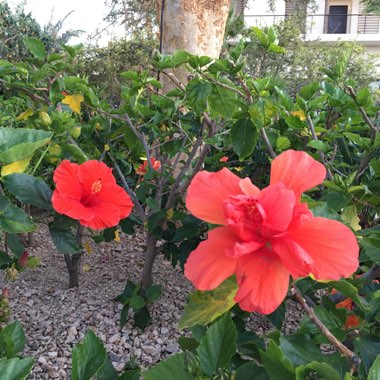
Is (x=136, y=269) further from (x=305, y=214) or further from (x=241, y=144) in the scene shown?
(x=305, y=214)

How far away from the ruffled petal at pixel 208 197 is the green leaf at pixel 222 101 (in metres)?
0.60

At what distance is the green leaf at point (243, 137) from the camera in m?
1.08

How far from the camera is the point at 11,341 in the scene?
31.4 inches

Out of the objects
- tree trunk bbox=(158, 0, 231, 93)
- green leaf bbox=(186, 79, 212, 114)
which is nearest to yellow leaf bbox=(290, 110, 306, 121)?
green leaf bbox=(186, 79, 212, 114)

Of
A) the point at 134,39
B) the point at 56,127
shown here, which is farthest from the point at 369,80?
the point at 56,127

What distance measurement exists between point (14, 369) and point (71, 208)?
330mm

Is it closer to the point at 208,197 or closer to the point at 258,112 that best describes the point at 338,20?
the point at 258,112

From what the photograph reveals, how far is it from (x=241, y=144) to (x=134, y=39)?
10.8m

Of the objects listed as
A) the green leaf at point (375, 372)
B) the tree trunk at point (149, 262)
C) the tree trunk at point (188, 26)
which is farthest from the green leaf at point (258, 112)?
the tree trunk at point (188, 26)

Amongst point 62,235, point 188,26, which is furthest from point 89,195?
point 188,26

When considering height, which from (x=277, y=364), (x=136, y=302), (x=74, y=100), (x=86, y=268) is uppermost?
(x=74, y=100)

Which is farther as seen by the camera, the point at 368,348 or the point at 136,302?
the point at 136,302

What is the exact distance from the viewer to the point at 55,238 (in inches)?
39.2

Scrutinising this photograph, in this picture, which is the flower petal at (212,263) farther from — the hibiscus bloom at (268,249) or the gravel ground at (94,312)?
the gravel ground at (94,312)
